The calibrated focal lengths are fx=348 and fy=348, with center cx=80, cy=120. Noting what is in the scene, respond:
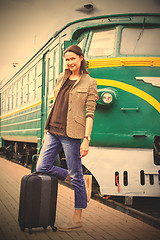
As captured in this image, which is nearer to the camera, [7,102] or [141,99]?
[141,99]

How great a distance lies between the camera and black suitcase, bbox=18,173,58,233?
318cm

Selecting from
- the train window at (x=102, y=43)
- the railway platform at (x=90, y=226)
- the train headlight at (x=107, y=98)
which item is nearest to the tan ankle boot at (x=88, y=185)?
the railway platform at (x=90, y=226)

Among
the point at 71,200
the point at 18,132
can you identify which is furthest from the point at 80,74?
the point at 18,132

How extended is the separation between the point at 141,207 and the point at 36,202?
2252mm

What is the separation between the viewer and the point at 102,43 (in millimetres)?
5242

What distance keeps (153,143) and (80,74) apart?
1.80m

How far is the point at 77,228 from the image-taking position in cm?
335

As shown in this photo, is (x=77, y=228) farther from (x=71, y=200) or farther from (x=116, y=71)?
(x=116, y=71)

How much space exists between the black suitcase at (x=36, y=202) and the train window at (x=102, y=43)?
2524mm

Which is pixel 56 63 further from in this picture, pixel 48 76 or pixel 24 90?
pixel 24 90

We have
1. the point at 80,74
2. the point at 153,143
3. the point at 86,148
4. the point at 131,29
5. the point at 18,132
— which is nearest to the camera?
the point at 86,148

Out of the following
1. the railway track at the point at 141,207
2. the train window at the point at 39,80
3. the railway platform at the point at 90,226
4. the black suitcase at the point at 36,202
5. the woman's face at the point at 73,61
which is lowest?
the railway track at the point at 141,207

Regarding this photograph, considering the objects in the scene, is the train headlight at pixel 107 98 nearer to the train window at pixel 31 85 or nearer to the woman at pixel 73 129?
the woman at pixel 73 129

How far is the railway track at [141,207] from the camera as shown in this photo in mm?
4004
